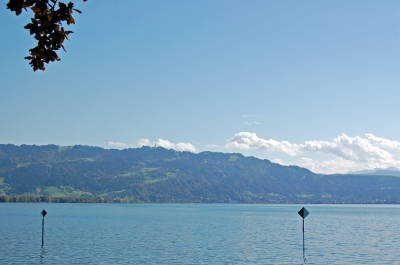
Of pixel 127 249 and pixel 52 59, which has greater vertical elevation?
pixel 52 59

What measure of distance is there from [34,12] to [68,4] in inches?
28.3

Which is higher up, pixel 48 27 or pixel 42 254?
pixel 48 27

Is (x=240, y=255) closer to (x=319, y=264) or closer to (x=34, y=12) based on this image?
(x=319, y=264)

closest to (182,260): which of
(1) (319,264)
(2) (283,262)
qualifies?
(2) (283,262)

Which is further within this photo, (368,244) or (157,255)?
(368,244)

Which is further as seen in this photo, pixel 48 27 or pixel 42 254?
pixel 42 254

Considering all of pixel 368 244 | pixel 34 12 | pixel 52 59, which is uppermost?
pixel 34 12

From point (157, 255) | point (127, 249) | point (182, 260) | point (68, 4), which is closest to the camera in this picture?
point (68, 4)

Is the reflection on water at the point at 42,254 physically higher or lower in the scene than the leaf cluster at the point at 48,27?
lower

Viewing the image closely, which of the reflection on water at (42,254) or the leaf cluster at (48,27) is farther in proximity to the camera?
the reflection on water at (42,254)

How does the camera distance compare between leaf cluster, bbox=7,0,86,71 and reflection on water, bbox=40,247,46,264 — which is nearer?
leaf cluster, bbox=7,0,86,71

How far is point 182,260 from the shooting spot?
44.3m

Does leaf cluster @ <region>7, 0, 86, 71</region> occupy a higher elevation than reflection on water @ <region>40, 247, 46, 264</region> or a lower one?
higher

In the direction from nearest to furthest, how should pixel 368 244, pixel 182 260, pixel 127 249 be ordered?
pixel 182 260
pixel 127 249
pixel 368 244
